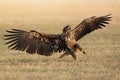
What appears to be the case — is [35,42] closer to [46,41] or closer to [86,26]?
[46,41]

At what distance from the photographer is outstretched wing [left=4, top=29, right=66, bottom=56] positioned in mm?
11477

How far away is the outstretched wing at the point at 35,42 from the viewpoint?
11477mm

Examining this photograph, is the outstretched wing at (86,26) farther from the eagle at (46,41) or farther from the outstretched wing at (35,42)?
the outstretched wing at (35,42)

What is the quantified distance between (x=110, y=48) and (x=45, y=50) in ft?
12.9

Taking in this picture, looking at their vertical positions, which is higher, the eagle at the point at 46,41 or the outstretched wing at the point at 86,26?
the outstretched wing at the point at 86,26

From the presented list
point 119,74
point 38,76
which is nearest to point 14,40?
point 38,76

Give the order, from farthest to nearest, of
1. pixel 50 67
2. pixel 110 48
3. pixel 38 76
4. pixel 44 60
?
pixel 110 48
pixel 44 60
pixel 50 67
pixel 38 76

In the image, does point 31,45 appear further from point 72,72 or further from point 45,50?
point 72,72

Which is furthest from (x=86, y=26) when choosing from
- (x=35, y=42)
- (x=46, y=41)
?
(x=35, y=42)

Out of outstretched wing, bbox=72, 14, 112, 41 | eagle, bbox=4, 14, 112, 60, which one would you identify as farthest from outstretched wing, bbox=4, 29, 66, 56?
outstretched wing, bbox=72, 14, 112, 41

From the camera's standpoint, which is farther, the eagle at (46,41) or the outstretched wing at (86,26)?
the outstretched wing at (86,26)

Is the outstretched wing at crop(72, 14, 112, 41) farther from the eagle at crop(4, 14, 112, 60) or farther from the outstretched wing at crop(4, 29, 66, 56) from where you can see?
the outstretched wing at crop(4, 29, 66, 56)

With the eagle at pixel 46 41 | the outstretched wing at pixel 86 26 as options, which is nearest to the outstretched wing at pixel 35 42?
the eagle at pixel 46 41

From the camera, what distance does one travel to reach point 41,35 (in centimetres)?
1155
